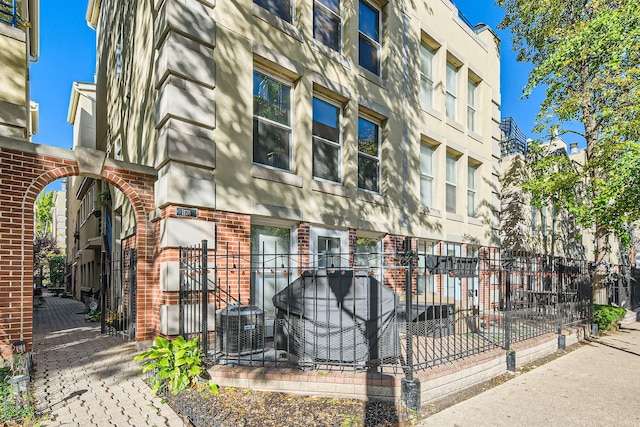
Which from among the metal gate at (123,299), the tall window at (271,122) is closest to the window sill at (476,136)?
the tall window at (271,122)

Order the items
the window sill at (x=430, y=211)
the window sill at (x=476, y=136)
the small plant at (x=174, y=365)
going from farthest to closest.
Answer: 1. the window sill at (x=476, y=136)
2. the window sill at (x=430, y=211)
3. the small plant at (x=174, y=365)

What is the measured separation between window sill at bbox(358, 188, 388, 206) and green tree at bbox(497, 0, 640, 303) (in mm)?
4620

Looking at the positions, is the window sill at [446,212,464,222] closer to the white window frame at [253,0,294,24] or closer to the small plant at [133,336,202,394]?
the white window frame at [253,0,294,24]

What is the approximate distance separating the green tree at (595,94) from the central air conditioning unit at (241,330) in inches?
337

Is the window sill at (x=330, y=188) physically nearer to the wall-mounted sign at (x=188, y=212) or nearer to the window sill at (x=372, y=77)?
the wall-mounted sign at (x=188, y=212)

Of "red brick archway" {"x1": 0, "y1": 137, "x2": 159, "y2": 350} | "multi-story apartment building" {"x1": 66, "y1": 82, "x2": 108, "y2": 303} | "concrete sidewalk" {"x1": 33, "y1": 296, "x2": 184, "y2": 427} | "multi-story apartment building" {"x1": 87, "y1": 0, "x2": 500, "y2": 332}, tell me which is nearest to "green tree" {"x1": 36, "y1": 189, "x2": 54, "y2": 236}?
"multi-story apartment building" {"x1": 66, "y1": 82, "x2": 108, "y2": 303}

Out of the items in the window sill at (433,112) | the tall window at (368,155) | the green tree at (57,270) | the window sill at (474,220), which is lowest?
the green tree at (57,270)

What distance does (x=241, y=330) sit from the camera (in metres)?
5.88

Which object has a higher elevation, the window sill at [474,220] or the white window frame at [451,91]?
the white window frame at [451,91]

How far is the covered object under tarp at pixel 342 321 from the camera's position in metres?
5.49

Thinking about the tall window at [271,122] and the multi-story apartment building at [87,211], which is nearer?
the tall window at [271,122]

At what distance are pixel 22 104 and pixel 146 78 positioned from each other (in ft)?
7.88

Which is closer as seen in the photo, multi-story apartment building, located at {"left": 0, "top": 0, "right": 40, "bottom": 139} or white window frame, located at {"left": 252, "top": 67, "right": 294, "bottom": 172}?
multi-story apartment building, located at {"left": 0, "top": 0, "right": 40, "bottom": 139}

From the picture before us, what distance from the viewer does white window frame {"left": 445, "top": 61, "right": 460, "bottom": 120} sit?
13852 millimetres
